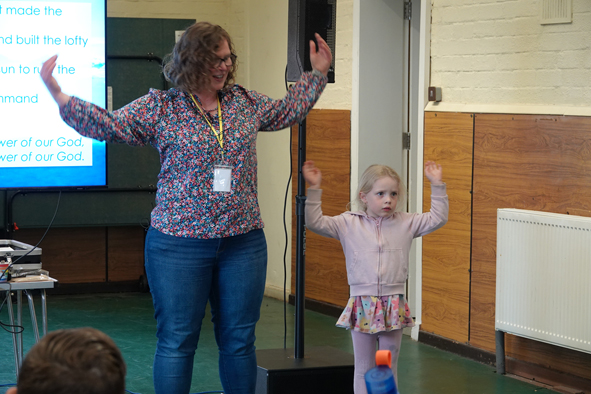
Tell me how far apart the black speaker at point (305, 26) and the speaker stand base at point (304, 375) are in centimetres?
111

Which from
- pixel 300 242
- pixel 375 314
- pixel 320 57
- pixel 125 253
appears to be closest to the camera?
pixel 320 57

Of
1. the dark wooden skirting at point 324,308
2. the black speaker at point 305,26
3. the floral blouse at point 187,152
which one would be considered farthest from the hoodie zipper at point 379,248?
the dark wooden skirting at point 324,308

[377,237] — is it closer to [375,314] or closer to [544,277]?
[375,314]

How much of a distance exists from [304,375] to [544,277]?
1241 mm

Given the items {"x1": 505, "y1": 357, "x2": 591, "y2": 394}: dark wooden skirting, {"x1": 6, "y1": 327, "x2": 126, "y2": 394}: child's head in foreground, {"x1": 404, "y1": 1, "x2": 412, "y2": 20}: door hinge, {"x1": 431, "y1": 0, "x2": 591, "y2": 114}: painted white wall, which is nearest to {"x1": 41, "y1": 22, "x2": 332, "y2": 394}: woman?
{"x1": 6, "y1": 327, "x2": 126, "y2": 394}: child's head in foreground

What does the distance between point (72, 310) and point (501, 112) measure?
306cm

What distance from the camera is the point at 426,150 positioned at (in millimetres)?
4258

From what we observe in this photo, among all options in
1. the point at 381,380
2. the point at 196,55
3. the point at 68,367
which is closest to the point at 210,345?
the point at 196,55

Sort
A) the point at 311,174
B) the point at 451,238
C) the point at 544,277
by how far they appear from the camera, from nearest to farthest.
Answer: the point at 311,174 → the point at 544,277 → the point at 451,238

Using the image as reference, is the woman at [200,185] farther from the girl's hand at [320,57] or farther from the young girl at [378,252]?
the young girl at [378,252]

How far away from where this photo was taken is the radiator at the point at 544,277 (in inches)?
132

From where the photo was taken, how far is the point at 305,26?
298cm

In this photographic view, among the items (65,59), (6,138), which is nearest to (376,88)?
(65,59)

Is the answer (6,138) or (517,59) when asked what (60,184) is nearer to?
(6,138)
